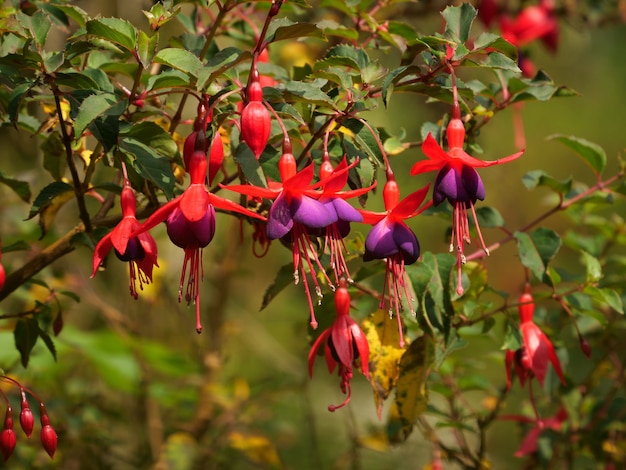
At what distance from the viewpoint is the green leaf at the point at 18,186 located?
36.5 inches

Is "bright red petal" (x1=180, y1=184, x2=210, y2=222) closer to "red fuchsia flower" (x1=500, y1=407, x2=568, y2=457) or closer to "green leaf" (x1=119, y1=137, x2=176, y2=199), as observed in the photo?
"green leaf" (x1=119, y1=137, x2=176, y2=199)

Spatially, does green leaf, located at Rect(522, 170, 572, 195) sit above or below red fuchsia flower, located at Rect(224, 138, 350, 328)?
below

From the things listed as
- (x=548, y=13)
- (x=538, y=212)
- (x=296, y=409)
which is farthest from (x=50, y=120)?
(x=538, y=212)

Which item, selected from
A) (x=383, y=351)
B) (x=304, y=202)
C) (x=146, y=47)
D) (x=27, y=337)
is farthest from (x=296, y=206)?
(x=27, y=337)

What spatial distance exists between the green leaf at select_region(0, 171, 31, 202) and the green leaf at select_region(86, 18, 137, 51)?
29cm

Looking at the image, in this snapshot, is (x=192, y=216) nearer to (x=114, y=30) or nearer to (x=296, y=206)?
(x=296, y=206)

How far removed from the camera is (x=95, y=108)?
2.21 feet

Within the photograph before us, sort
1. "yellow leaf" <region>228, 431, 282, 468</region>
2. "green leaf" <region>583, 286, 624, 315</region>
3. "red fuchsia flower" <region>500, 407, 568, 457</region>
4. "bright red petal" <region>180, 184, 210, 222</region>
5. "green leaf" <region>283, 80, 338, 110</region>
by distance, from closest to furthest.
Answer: "bright red petal" <region>180, 184, 210, 222</region> → "green leaf" <region>283, 80, 338, 110</region> → "green leaf" <region>583, 286, 624, 315</region> → "red fuchsia flower" <region>500, 407, 568, 457</region> → "yellow leaf" <region>228, 431, 282, 468</region>

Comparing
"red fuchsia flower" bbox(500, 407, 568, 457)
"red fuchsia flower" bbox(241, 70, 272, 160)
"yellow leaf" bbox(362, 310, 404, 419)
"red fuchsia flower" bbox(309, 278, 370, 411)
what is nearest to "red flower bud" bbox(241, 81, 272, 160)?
"red fuchsia flower" bbox(241, 70, 272, 160)

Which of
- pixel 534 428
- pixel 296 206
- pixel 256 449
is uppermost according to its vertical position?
pixel 296 206

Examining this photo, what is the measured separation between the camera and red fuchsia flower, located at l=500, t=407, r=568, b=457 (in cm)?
123

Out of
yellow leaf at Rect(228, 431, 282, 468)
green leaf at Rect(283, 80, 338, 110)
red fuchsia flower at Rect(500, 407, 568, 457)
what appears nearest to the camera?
green leaf at Rect(283, 80, 338, 110)

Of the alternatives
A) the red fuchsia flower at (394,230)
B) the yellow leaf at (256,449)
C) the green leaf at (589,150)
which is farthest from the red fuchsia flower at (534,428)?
the red fuchsia flower at (394,230)

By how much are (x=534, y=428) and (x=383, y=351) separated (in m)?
0.51
